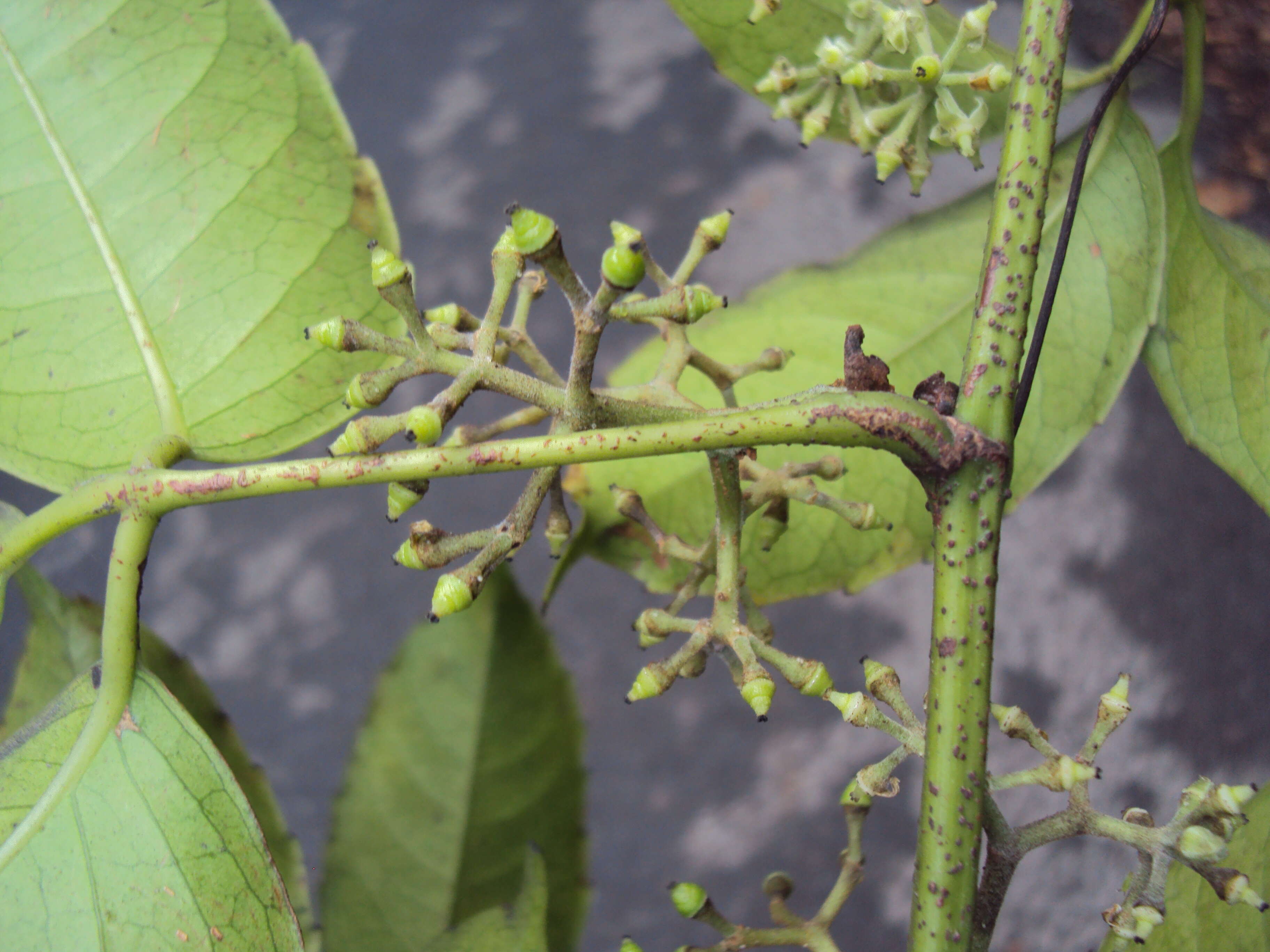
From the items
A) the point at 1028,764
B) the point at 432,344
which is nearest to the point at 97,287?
the point at 432,344

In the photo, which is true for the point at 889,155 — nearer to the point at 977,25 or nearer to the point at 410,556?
the point at 977,25

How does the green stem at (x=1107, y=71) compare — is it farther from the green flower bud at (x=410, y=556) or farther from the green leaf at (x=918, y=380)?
the green flower bud at (x=410, y=556)

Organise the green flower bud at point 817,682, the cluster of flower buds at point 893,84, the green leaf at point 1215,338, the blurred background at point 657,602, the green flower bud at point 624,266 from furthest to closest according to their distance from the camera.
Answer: the blurred background at point 657,602, the green leaf at point 1215,338, the cluster of flower buds at point 893,84, the green flower bud at point 817,682, the green flower bud at point 624,266

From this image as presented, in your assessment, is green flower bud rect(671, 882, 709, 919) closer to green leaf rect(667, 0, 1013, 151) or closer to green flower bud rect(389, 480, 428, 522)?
green flower bud rect(389, 480, 428, 522)

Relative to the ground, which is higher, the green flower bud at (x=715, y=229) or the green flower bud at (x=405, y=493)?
the green flower bud at (x=715, y=229)

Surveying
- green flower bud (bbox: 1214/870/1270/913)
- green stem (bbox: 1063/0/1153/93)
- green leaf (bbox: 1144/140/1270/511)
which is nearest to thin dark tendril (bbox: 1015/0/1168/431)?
green stem (bbox: 1063/0/1153/93)

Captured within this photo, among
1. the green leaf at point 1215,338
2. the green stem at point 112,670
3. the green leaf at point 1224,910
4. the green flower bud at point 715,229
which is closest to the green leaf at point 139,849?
the green stem at point 112,670
